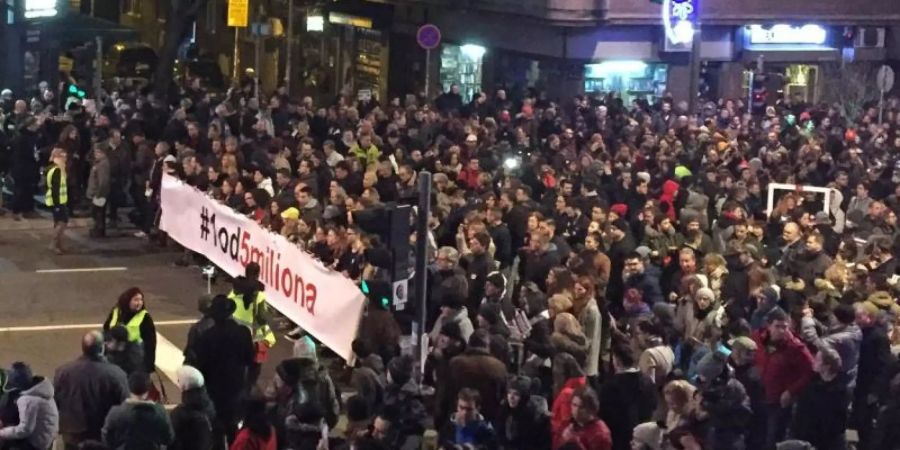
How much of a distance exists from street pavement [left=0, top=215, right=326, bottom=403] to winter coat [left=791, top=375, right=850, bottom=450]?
5714mm

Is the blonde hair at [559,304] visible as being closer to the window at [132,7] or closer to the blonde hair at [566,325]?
the blonde hair at [566,325]

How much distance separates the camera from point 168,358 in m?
16.5

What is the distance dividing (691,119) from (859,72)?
475 inches

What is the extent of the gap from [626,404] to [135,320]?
4.22m

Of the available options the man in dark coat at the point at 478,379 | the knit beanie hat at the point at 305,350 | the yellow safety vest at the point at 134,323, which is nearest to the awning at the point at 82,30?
the yellow safety vest at the point at 134,323

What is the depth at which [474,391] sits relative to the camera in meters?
10.5

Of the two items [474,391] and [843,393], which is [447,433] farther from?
[843,393]

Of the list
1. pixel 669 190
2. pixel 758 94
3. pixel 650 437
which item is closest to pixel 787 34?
pixel 758 94

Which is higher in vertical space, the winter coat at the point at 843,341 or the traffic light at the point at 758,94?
the traffic light at the point at 758,94

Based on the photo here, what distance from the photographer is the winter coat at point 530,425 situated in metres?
10.6

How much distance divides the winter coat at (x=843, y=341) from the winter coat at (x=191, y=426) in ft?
15.0

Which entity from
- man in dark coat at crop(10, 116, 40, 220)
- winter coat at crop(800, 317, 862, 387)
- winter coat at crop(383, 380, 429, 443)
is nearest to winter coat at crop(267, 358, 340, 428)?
winter coat at crop(383, 380, 429, 443)

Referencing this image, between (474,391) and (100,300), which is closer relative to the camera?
(474,391)

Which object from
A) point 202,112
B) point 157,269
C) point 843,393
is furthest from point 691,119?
point 843,393
